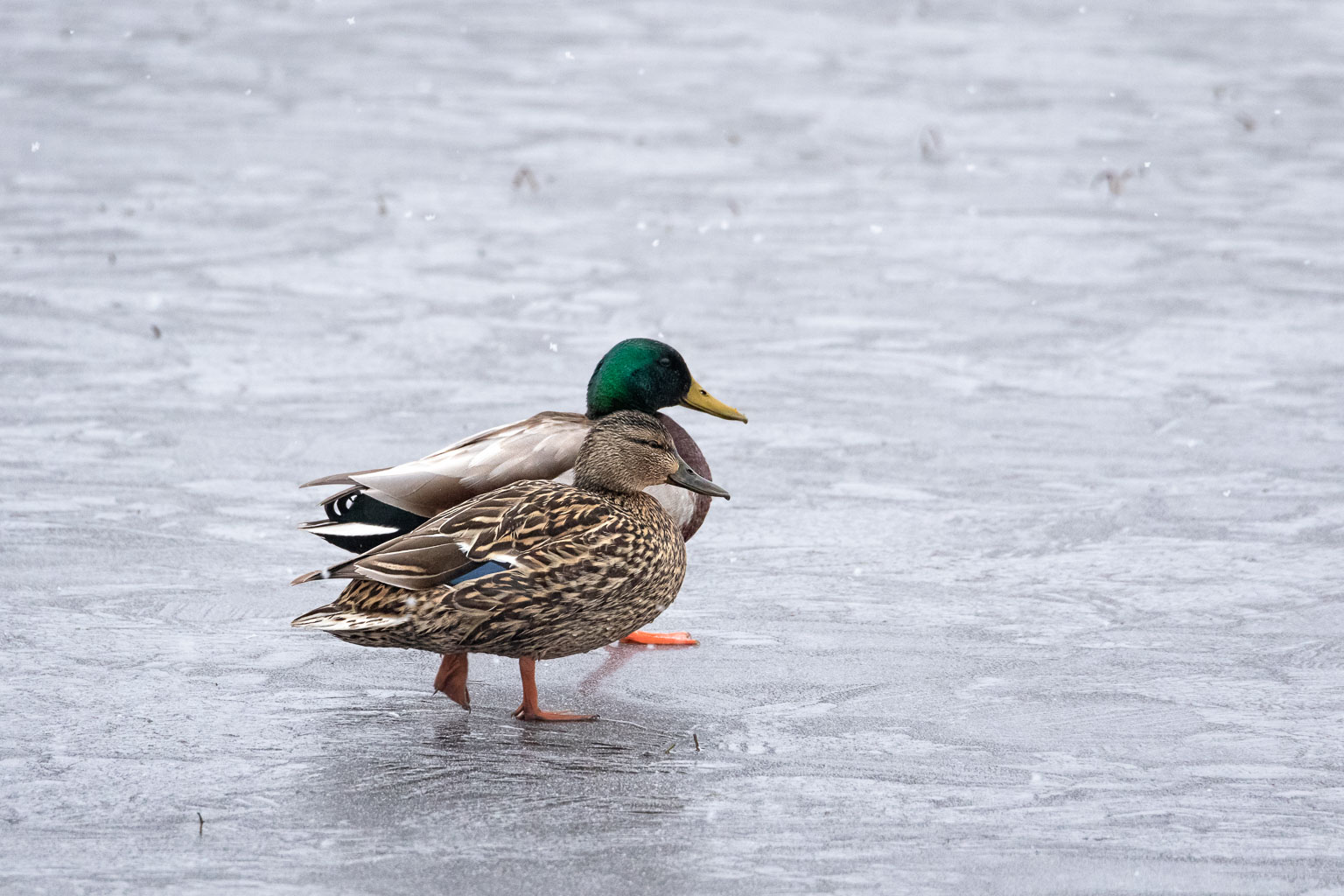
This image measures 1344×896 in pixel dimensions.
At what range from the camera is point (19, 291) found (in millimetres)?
8086

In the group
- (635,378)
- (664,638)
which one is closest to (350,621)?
(664,638)

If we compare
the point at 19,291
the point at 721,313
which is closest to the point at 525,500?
the point at 721,313

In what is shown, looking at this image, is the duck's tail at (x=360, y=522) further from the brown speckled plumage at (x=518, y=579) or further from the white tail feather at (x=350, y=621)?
the white tail feather at (x=350, y=621)

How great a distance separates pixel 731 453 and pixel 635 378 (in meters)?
1.37

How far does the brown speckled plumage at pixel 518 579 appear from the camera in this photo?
402cm

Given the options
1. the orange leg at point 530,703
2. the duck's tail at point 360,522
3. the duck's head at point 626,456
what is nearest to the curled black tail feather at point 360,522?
the duck's tail at point 360,522

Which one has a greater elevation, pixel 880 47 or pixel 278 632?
pixel 880 47

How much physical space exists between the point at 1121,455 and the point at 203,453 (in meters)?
3.02

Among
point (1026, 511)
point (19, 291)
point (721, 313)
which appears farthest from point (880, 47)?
point (1026, 511)

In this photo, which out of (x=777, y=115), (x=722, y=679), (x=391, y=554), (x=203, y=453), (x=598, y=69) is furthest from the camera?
(x=598, y=69)

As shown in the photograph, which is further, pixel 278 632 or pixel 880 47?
pixel 880 47

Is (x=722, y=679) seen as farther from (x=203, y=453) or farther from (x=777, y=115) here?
(x=777, y=115)

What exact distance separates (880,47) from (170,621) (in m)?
11.1

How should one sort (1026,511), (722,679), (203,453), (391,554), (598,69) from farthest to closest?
(598,69) → (203,453) → (1026,511) → (722,679) → (391,554)
